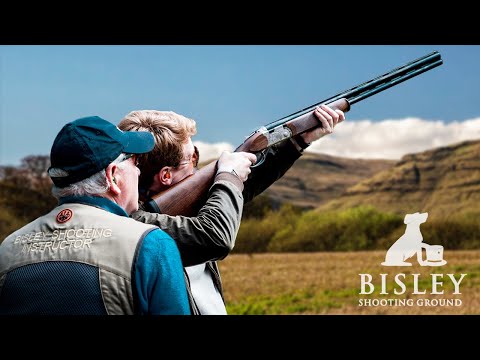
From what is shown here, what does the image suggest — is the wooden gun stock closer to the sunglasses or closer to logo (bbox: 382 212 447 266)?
the sunglasses

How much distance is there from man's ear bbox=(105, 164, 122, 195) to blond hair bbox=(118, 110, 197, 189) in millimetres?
577

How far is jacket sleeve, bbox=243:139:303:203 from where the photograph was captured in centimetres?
310

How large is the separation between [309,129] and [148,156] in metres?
1.08

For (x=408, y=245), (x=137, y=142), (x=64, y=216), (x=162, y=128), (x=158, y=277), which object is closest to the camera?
(x=158, y=277)

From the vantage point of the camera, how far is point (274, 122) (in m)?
3.48

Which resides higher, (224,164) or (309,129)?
(309,129)

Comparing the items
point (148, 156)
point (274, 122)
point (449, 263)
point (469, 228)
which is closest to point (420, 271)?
point (449, 263)

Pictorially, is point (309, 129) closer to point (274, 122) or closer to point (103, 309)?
point (274, 122)

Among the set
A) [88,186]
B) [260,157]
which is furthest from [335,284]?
[88,186]

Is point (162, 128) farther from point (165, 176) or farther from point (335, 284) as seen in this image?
point (335, 284)

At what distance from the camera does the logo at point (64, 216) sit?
192 cm

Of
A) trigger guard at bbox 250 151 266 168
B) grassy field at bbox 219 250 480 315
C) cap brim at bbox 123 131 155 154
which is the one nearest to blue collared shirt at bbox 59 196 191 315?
cap brim at bbox 123 131 155 154

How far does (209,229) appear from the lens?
7.61ft

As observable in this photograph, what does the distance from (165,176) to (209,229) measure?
511 millimetres
